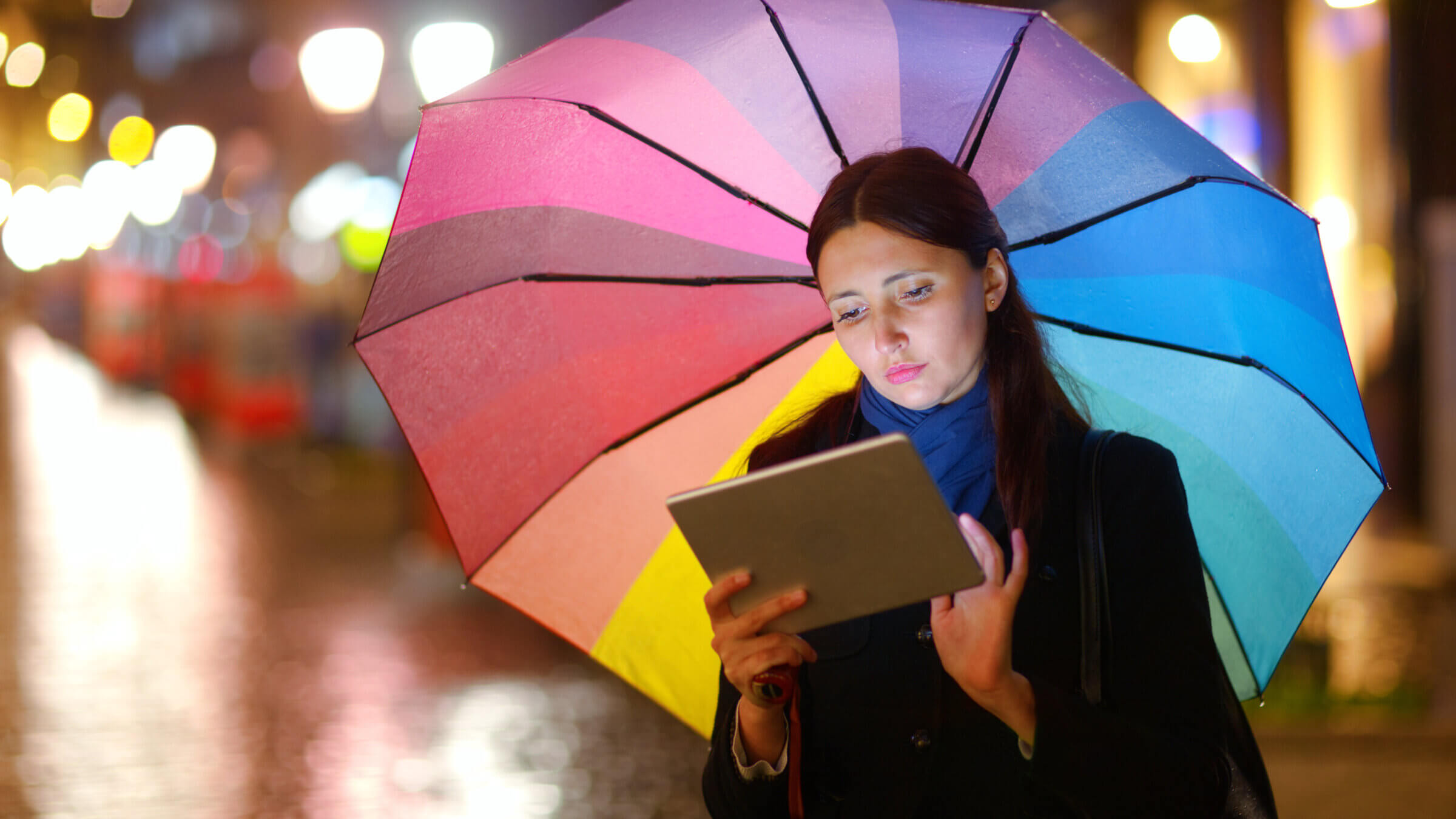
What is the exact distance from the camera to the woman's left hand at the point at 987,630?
1.71m

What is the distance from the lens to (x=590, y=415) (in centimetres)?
238

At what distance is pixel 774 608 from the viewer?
1.72 metres

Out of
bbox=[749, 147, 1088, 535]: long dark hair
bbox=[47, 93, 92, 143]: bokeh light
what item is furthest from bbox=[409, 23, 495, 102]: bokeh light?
bbox=[47, 93, 92, 143]: bokeh light

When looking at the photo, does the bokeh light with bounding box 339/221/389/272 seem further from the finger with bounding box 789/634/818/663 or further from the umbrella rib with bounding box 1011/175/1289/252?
the finger with bounding box 789/634/818/663

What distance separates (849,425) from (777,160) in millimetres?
445

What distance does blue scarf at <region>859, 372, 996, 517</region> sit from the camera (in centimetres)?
199

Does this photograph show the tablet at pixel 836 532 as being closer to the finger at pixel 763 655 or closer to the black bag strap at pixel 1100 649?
the finger at pixel 763 655

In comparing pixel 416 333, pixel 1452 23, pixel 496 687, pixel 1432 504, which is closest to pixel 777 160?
pixel 416 333

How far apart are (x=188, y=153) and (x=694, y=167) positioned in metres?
24.9

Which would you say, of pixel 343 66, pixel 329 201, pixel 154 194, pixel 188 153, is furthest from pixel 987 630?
pixel 154 194

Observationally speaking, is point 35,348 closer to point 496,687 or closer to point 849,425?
point 496,687

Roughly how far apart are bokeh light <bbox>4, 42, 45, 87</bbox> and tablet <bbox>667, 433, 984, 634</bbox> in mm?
44597

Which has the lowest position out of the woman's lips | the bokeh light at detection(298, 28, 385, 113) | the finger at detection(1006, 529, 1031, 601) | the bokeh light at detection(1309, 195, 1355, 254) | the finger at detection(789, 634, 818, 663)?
the finger at detection(789, 634, 818, 663)

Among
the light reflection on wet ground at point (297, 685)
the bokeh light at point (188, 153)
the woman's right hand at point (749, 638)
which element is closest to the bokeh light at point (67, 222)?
the bokeh light at point (188, 153)
